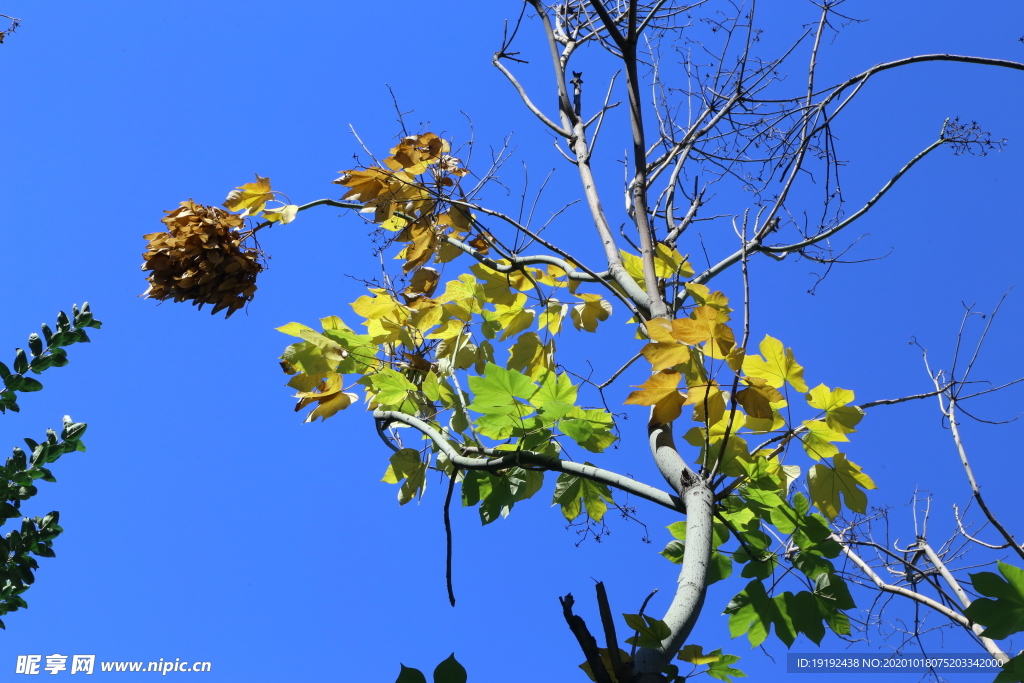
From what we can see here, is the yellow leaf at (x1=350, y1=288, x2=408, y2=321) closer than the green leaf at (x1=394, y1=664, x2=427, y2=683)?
No

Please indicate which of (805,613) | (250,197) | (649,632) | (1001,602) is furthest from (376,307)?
(1001,602)

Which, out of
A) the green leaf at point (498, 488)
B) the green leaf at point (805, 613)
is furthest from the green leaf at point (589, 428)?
the green leaf at point (805, 613)

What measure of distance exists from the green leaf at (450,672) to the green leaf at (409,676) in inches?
1.0

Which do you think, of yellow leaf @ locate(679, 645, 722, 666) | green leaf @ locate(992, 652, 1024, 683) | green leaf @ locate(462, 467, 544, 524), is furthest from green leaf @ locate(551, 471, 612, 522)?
green leaf @ locate(992, 652, 1024, 683)

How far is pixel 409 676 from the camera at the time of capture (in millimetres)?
1109

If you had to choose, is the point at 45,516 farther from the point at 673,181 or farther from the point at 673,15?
the point at 673,15

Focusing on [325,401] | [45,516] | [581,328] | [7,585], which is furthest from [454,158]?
[7,585]

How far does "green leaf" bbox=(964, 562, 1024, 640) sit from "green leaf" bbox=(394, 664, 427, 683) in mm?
966

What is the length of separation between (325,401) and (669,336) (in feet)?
2.91

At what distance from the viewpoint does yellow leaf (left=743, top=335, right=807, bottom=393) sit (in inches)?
55.4

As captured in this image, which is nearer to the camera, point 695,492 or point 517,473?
point 695,492

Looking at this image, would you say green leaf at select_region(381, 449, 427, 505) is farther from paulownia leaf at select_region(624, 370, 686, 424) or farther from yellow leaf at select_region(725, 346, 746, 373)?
yellow leaf at select_region(725, 346, 746, 373)

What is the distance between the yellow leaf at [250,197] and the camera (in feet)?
5.76

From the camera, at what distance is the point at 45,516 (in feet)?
7.27
